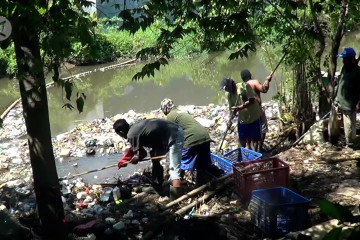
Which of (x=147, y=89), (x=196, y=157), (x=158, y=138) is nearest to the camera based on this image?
(x=158, y=138)

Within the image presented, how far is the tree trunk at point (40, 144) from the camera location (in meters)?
3.41

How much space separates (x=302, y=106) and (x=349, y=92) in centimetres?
129

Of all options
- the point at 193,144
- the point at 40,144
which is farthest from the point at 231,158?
the point at 40,144

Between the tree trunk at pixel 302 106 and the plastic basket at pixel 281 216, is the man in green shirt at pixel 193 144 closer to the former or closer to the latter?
the plastic basket at pixel 281 216

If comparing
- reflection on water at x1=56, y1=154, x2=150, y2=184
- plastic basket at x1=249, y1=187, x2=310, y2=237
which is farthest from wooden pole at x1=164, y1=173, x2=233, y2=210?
reflection on water at x1=56, y1=154, x2=150, y2=184

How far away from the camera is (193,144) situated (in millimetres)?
5773

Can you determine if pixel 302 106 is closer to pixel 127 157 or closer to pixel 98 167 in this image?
pixel 127 157

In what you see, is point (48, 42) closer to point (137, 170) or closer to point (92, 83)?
point (137, 170)

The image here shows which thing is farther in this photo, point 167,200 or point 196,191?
point 167,200

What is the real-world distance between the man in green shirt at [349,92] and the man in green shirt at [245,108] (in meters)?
1.10

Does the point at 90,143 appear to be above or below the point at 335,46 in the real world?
below

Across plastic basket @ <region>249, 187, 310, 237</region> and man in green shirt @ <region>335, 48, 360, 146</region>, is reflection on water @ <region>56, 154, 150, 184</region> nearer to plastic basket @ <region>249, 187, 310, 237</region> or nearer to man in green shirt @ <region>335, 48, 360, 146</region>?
man in green shirt @ <region>335, 48, 360, 146</region>

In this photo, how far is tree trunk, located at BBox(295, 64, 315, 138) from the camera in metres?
7.09

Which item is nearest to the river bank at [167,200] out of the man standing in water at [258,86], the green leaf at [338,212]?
the man standing in water at [258,86]
